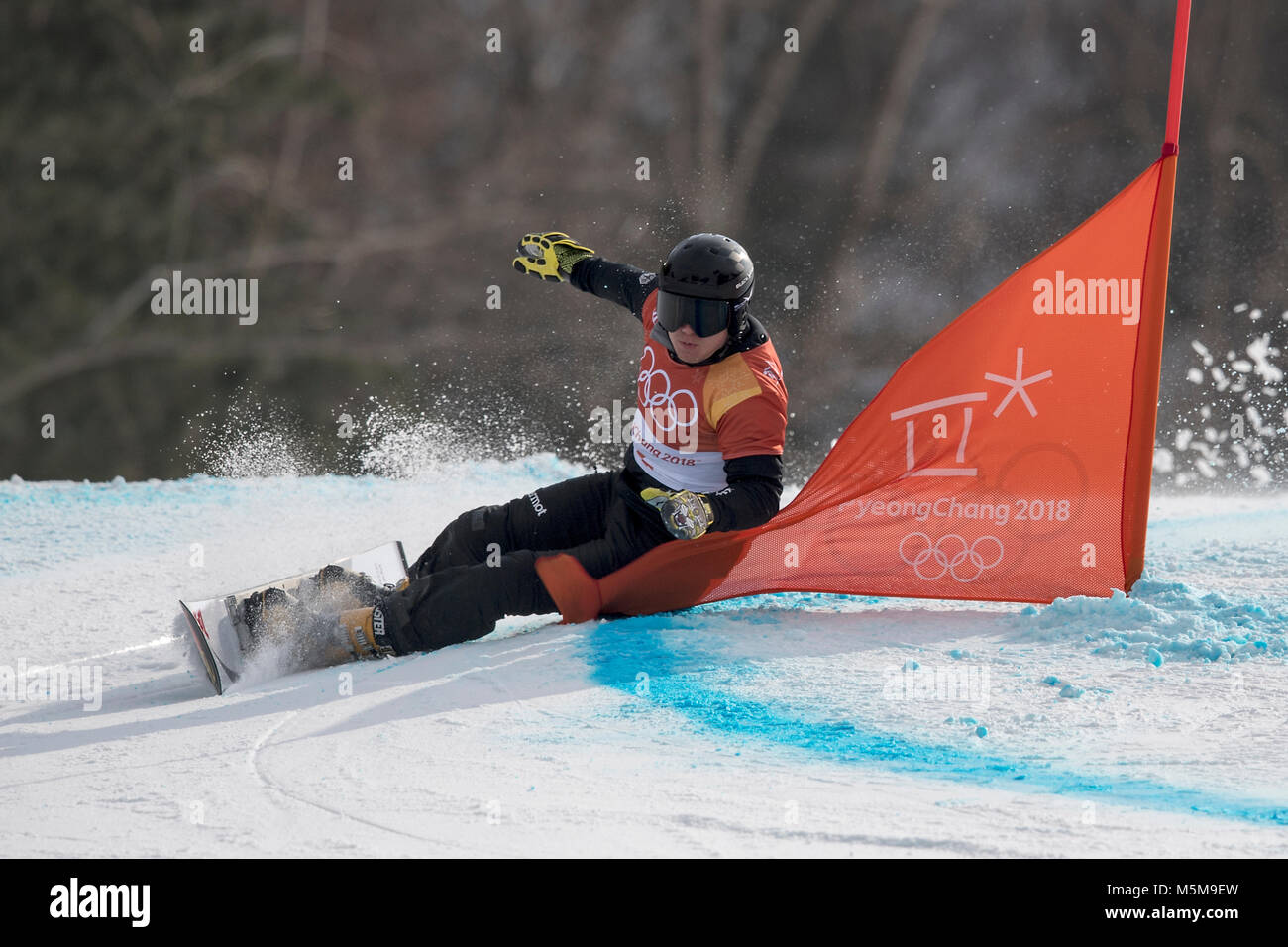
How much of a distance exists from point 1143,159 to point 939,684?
8699 millimetres

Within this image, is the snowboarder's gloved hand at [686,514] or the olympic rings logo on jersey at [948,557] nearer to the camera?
the snowboarder's gloved hand at [686,514]

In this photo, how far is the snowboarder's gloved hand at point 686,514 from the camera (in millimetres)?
2406

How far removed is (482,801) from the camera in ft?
5.57

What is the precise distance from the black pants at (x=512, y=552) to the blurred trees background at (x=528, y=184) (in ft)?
18.6

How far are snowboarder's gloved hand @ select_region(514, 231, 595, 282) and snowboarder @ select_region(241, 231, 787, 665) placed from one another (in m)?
0.45

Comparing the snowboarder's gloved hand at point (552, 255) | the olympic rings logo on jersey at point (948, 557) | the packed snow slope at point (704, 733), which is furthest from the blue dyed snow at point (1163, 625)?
the snowboarder's gloved hand at point (552, 255)

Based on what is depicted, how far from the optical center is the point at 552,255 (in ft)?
10.5

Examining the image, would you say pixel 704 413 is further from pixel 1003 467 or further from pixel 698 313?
pixel 1003 467

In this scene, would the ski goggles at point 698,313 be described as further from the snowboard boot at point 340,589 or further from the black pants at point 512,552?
the snowboard boot at point 340,589

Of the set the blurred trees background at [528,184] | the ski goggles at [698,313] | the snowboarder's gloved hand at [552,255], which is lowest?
the ski goggles at [698,313]

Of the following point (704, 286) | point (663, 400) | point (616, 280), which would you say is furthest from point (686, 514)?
point (616, 280)

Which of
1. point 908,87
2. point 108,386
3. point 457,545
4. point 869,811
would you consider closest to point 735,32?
point 908,87

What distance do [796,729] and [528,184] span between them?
880 centimetres

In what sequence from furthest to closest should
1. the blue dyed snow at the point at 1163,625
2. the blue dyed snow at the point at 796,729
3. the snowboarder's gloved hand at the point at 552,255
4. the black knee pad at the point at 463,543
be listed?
the snowboarder's gloved hand at the point at 552,255
the black knee pad at the point at 463,543
the blue dyed snow at the point at 1163,625
the blue dyed snow at the point at 796,729
